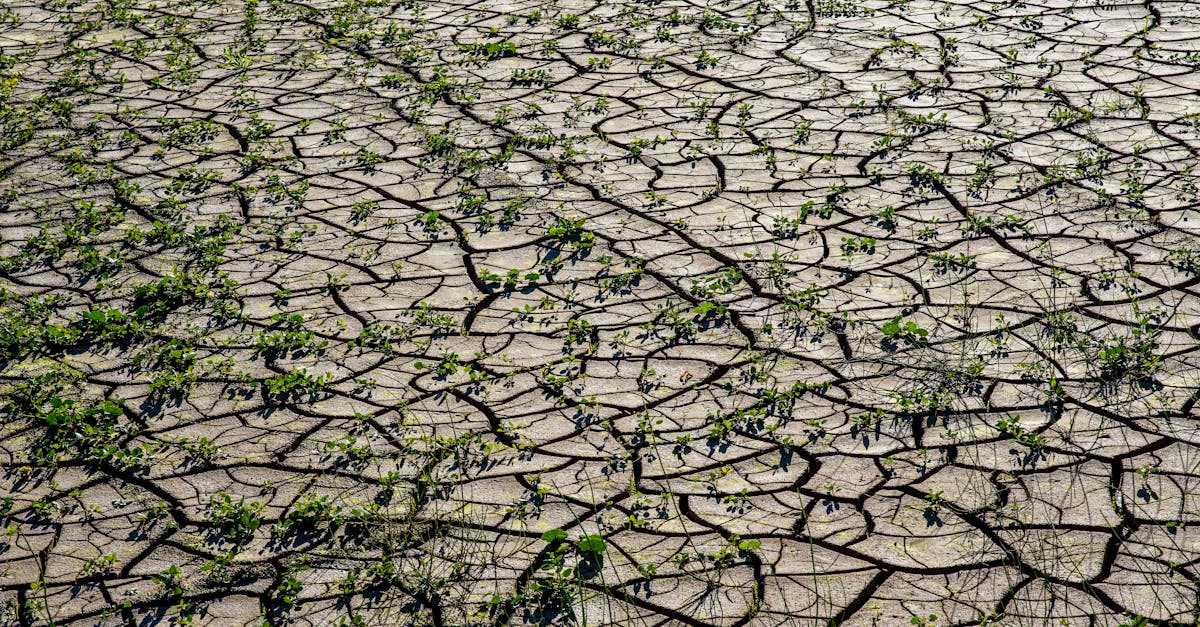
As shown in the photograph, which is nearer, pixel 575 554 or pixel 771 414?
pixel 575 554

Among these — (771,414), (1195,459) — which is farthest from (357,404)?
(1195,459)

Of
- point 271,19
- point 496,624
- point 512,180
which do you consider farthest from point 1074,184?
point 271,19

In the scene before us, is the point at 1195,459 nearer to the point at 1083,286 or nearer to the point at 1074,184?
the point at 1083,286

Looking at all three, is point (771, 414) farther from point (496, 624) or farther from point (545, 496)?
point (496, 624)

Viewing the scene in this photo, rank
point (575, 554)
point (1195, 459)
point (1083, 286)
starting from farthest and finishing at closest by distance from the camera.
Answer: point (1083, 286) → point (1195, 459) → point (575, 554)

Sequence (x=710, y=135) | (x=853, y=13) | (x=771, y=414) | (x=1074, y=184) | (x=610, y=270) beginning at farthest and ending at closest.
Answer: (x=853, y=13) → (x=710, y=135) → (x=1074, y=184) → (x=610, y=270) → (x=771, y=414)

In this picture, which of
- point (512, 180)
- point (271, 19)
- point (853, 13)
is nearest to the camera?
point (512, 180)
